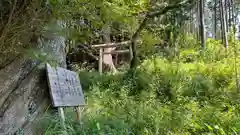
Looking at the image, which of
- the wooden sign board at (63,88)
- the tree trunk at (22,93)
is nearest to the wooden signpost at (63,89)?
the wooden sign board at (63,88)

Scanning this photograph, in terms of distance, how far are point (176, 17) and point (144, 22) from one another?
456 cm

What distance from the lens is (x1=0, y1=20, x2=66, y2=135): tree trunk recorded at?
294 centimetres

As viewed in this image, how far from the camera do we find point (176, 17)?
35.9 ft

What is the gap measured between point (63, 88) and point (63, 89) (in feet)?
0.07

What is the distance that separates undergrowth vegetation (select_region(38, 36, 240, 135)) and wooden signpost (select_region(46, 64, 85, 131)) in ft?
0.76

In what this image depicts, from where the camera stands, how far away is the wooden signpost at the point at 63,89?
A: 9.83 ft

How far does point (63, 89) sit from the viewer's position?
3221 mm

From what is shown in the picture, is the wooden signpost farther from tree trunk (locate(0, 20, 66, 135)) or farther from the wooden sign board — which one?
tree trunk (locate(0, 20, 66, 135))

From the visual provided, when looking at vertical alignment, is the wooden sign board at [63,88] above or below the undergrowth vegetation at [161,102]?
above

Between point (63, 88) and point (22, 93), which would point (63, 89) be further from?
point (22, 93)

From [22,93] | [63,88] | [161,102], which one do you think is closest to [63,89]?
[63,88]

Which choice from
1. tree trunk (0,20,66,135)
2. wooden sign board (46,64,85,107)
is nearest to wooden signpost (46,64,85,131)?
wooden sign board (46,64,85,107)

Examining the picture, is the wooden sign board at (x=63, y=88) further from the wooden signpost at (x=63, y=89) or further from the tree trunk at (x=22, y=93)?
the tree trunk at (x=22, y=93)

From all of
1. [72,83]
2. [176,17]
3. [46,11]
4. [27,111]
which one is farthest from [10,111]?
[176,17]
